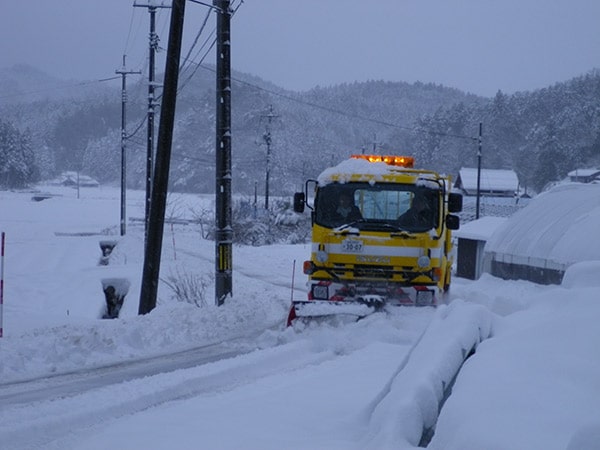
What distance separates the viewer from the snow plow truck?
12391mm

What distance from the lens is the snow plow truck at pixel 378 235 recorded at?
1239 centimetres

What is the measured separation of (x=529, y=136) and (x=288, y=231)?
3010 cm

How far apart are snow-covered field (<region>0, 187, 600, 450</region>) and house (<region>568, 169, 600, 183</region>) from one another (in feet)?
111

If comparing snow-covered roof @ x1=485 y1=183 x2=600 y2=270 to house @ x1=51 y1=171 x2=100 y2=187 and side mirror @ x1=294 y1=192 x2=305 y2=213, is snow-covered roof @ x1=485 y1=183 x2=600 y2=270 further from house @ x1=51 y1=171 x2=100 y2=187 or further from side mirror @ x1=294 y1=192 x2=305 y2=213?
house @ x1=51 y1=171 x2=100 y2=187

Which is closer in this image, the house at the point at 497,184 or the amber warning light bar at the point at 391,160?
the amber warning light bar at the point at 391,160

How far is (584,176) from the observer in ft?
169

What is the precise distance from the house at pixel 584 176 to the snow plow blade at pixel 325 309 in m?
37.2

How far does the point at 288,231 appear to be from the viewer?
50.9 metres

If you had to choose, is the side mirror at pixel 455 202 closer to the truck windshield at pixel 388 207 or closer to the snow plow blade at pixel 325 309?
the truck windshield at pixel 388 207

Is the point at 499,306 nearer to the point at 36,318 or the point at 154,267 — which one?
the point at 154,267

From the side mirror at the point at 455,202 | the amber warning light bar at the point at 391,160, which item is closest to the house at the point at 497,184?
the amber warning light bar at the point at 391,160

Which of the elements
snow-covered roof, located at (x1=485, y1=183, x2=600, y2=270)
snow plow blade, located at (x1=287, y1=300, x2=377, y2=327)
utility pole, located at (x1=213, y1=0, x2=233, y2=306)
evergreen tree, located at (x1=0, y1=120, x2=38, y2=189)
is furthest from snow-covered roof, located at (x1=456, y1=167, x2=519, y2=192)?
evergreen tree, located at (x1=0, y1=120, x2=38, y2=189)

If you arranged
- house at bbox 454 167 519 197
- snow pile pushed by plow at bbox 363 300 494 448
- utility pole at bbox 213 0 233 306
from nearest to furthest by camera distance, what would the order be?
snow pile pushed by plow at bbox 363 300 494 448
utility pole at bbox 213 0 233 306
house at bbox 454 167 519 197

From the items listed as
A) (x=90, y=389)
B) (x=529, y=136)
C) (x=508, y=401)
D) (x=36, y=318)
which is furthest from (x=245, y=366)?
(x=529, y=136)
